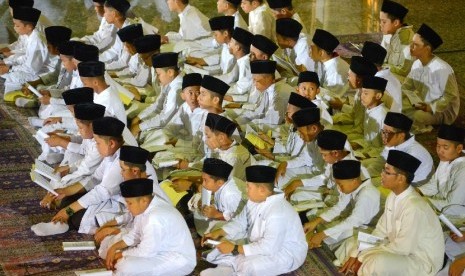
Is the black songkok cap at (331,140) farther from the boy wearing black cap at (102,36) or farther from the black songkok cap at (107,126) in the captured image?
the boy wearing black cap at (102,36)

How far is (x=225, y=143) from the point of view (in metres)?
7.91

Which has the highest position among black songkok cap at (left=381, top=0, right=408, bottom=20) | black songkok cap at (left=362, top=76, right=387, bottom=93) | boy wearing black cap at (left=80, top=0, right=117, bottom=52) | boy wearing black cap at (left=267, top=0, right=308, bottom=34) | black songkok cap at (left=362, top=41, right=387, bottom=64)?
black songkok cap at (left=362, top=76, right=387, bottom=93)

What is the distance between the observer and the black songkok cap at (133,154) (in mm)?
7344

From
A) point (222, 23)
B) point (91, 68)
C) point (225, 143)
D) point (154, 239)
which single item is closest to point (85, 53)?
point (91, 68)

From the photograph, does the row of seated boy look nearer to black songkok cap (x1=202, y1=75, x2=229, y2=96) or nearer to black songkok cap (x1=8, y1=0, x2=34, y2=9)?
black songkok cap (x1=202, y1=75, x2=229, y2=96)

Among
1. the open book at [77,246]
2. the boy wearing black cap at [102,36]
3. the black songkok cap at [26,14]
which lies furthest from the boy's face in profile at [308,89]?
the black songkok cap at [26,14]

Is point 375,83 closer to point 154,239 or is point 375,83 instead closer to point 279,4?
point 279,4

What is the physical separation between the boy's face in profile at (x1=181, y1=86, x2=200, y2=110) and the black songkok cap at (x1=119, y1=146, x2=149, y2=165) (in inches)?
59.5

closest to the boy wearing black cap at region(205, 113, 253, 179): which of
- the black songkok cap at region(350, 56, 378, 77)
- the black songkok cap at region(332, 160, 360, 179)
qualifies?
the black songkok cap at region(332, 160, 360, 179)

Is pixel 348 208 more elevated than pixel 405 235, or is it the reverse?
pixel 405 235

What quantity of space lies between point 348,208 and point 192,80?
1947 millimetres

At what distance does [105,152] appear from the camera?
7.70 metres

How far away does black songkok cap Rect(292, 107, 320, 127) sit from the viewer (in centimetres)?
809

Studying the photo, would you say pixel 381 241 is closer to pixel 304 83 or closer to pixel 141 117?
pixel 304 83
